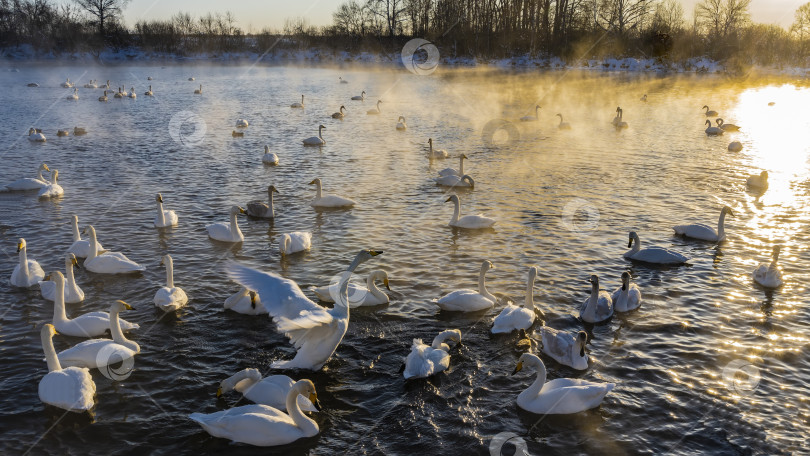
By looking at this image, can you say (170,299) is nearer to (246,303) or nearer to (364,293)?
(246,303)

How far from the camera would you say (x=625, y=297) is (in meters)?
10.7

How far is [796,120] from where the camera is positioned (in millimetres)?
32375

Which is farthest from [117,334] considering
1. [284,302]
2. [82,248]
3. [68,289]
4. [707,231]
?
[707,231]

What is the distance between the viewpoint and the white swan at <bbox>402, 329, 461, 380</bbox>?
8.47m

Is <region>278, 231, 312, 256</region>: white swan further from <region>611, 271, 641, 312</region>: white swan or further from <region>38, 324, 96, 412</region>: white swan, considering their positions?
<region>611, 271, 641, 312</region>: white swan

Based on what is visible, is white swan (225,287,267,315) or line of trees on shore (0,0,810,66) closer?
white swan (225,287,267,315)

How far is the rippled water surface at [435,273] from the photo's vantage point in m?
7.67

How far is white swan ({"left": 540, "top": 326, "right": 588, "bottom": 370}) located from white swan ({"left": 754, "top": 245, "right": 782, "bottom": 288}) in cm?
491

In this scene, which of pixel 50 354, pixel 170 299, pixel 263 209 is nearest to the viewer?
pixel 50 354

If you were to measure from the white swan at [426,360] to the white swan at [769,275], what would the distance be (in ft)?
22.2

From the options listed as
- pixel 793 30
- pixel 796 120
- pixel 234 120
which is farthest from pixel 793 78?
pixel 234 120

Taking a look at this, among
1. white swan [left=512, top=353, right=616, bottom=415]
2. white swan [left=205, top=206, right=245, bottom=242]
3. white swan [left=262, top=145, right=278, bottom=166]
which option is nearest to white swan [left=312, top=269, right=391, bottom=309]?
white swan [left=512, top=353, right=616, bottom=415]

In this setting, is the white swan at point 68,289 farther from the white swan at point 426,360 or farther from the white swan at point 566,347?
the white swan at point 566,347

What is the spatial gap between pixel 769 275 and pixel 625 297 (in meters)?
3.21
